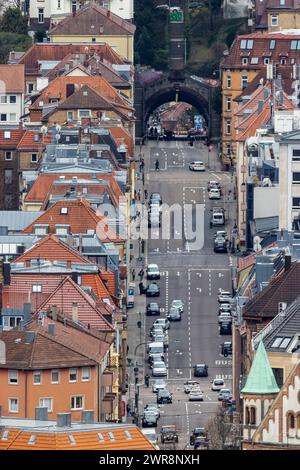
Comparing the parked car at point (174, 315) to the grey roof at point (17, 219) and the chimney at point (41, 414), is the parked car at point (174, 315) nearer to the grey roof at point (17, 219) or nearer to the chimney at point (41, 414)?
the grey roof at point (17, 219)

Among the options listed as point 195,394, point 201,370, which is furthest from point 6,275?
point 201,370

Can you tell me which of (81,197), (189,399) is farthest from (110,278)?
(81,197)

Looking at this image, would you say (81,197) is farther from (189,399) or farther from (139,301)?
(189,399)

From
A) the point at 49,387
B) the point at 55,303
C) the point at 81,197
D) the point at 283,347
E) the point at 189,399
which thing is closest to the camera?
the point at 283,347

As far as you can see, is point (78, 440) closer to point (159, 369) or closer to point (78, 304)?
point (78, 304)

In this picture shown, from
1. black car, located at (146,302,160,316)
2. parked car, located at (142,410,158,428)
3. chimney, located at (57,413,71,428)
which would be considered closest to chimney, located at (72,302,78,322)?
parked car, located at (142,410,158,428)

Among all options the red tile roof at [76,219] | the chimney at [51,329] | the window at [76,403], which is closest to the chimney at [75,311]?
the chimney at [51,329]
